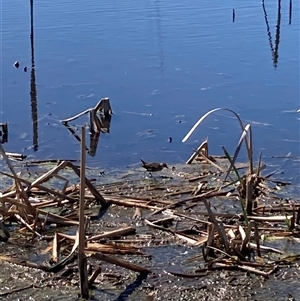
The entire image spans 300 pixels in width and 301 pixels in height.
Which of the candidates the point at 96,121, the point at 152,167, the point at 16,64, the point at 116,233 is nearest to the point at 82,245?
the point at 116,233

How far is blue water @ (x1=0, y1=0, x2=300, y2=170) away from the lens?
8875 mm

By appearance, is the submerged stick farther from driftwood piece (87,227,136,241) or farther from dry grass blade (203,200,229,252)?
dry grass blade (203,200,229,252)

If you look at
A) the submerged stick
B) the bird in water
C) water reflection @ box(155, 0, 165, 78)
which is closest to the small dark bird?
water reflection @ box(155, 0, 165, 78)

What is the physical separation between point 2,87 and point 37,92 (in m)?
0.77

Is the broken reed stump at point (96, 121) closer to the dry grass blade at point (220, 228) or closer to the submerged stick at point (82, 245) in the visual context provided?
the dry grass blade at point (220, 228)

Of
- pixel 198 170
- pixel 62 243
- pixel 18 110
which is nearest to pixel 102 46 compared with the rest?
pixel 18 110

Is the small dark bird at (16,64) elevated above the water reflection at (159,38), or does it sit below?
below

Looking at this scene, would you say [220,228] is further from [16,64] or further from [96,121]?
[16,64]

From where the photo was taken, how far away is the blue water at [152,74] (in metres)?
8.88

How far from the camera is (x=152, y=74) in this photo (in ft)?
39.8

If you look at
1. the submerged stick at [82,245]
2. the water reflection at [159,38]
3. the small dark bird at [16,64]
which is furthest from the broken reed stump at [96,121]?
the submerged stick at [82,245]

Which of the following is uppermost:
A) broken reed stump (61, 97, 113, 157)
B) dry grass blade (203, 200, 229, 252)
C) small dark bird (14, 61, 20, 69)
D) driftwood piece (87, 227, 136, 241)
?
dry grass blade (203, 200, 229, 252)

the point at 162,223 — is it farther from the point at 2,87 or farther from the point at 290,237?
the point at 2,87

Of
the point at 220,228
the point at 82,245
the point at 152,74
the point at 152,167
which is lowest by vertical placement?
the point at 152,167
